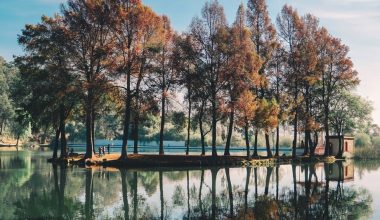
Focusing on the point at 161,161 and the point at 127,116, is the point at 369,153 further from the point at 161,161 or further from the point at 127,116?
the point at 127,116

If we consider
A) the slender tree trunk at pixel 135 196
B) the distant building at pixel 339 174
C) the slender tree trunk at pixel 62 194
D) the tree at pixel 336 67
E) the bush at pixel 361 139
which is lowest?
the distant building at pixel 339 174

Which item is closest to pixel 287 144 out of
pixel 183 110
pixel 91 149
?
pixel 183 110

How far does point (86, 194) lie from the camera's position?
88.4 ft

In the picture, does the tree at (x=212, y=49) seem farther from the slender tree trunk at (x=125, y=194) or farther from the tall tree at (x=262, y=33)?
the slender tree trunk at (x=125, y=194)

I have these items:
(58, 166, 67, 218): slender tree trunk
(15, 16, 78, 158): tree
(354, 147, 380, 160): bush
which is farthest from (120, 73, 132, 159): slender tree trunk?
(354, 147, 380, 160): bush

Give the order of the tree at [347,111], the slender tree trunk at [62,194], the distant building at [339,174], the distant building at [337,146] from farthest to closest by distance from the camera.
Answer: the tree at [347,111]
the distant building at [337,146]
the distant building at [339,174]
the slender tree trunk at [62,194]

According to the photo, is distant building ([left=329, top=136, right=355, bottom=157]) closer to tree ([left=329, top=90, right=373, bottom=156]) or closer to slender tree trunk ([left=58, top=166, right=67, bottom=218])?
tree ([left=329, top=90, right=373, bottom=156])

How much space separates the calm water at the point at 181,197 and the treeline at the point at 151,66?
50.3 ft

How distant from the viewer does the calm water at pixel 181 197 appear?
2048cm

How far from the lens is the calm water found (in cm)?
2048

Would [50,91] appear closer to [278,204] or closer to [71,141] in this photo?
[278,204]

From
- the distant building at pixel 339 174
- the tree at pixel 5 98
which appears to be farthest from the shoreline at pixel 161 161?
the tree at pixel 5 98

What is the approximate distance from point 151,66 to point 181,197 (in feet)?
91.3

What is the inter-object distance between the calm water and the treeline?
15.3m
